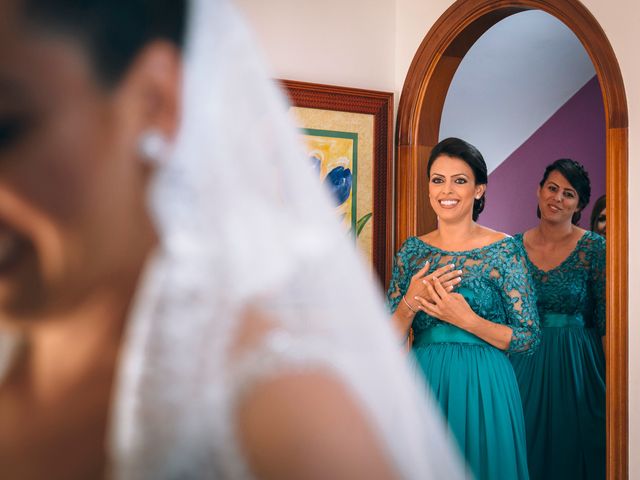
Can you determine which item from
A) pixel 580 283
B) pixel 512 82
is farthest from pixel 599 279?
pixel 512 82

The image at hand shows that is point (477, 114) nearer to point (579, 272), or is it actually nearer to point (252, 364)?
point (579, 272)

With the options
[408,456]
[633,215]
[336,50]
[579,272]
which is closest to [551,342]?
[579,272]

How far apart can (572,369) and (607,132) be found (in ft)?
4.51

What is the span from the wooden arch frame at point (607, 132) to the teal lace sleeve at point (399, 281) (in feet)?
1.36

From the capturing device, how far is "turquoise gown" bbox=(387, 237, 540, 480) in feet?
9.05

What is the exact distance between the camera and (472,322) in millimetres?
2736

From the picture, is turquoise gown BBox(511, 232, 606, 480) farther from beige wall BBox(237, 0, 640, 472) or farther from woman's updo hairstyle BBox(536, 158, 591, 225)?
beige wall BBox(237, 0, 640, 472)

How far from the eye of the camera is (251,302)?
65cm

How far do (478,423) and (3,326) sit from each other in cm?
235

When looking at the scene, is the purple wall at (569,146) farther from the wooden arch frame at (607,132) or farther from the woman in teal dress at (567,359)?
the wooden arch frame at (607,132)

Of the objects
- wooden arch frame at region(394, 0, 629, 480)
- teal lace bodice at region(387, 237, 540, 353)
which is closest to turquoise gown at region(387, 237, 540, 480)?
teal lace bodice at region(387, 237, 540, 353)

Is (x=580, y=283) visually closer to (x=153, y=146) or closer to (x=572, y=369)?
(x=572, y=369)

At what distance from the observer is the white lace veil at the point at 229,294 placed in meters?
0.61

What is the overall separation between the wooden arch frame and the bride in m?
1.92
